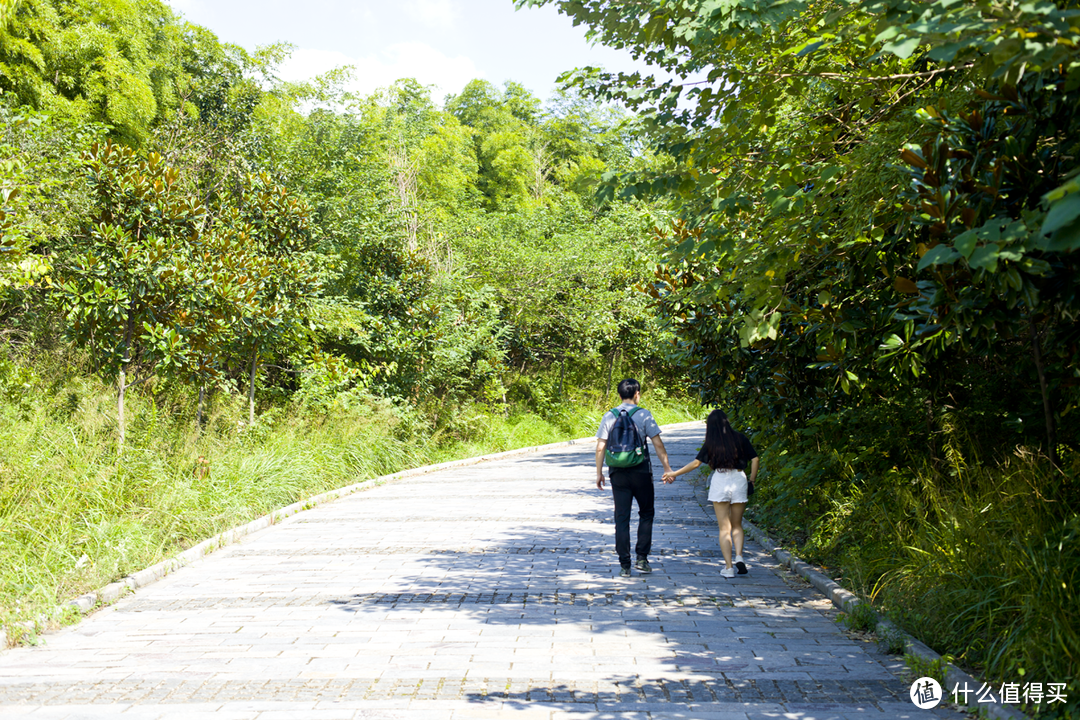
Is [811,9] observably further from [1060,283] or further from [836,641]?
[836,641]

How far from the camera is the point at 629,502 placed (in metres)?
8.41

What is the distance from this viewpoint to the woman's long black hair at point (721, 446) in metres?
8.28

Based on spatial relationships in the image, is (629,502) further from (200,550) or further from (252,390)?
(252,390)

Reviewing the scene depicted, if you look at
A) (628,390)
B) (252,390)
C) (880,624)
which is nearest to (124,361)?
(252,390)

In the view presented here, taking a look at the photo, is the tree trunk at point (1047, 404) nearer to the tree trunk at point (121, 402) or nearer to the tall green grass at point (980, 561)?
the tall green grass at point (980, 561)

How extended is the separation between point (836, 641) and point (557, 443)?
1950cm

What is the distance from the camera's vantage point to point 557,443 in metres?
25.4

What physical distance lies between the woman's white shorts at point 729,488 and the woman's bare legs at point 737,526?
11cm

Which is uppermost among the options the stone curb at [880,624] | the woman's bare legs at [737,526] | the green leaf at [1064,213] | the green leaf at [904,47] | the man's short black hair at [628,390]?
the green leaf at [904,47]

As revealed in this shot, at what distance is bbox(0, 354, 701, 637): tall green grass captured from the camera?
7.79 meters

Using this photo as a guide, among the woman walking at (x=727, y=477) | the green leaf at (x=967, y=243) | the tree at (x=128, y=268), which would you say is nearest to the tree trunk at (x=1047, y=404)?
the green leaf at (x=967, y=243)

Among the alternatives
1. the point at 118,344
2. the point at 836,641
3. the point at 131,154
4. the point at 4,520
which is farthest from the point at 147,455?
the point at 836,641

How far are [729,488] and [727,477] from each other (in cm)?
11

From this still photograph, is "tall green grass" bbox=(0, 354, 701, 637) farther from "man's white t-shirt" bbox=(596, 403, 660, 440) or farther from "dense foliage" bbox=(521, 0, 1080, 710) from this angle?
"dense foliage" bbox=(521, 0, 1080, 710)
